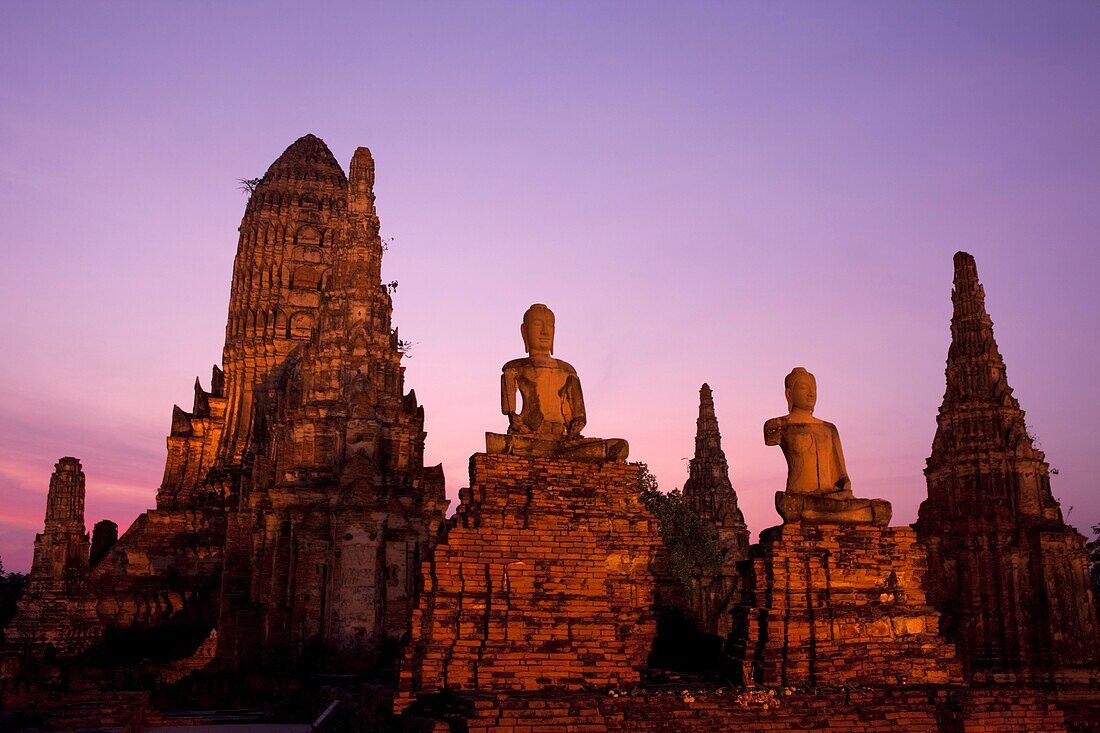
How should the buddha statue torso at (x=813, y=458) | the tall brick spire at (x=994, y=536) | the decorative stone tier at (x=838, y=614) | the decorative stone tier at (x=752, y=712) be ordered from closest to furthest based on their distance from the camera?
the decorative stone tier at (x=752, y=712) → the decorative stone tier at (x=838, y=614) → the buddha statue torso at (x=813, y=458) → the tall brick spire at (x=994, y=536)

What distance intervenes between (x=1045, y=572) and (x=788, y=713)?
18.6 meters

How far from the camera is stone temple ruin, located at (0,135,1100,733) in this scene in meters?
11.2

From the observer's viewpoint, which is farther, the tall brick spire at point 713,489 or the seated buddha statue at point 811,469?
the tall brick spire at point 713,489

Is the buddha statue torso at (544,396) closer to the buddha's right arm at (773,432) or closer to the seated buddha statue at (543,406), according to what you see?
the seated buddha statue at (543,406)

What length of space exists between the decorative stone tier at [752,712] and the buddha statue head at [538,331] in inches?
190

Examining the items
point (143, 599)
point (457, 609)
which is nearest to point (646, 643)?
point (457, 609)

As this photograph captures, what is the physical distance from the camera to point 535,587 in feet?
38.1

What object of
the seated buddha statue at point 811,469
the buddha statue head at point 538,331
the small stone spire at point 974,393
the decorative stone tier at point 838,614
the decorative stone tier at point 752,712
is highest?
the small stone spire at point 974,393

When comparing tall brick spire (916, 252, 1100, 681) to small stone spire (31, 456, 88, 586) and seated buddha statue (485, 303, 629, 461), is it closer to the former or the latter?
seated buddha statue (485, 303, 629, 461)

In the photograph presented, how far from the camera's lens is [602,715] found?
9.91m

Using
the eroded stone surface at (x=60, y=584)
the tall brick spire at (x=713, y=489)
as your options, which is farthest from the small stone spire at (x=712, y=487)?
the eroded stone surface at (x=60, y=584)

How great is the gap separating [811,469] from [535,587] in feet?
13.6

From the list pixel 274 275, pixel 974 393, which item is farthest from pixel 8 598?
pixel 974 393

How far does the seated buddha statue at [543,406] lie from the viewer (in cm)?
1266
